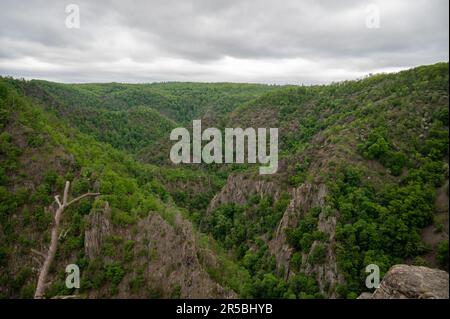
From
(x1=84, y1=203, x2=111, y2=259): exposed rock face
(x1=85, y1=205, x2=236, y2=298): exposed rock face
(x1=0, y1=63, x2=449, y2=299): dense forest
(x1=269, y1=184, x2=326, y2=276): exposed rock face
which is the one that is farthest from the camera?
(x1=269, y1=184, x2=326, y2=276): exposed rock face

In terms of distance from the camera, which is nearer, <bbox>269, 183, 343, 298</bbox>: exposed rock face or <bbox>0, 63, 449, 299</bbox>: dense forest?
<bbox>0, 63, 449, 299</bbox>: dense forest

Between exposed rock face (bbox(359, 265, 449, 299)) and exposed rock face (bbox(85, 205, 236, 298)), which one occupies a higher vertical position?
exposed rock face (bbox(359, 265, 449, 299))

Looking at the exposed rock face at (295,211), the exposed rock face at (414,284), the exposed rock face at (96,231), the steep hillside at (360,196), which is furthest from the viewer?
the exposed rock face at (295,211)

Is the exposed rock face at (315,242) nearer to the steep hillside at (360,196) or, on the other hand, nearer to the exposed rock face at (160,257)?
the steep hillside at (360,196)

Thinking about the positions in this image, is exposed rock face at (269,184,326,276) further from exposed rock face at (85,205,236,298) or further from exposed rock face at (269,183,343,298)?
exposed rock face at (85,205,236,298)

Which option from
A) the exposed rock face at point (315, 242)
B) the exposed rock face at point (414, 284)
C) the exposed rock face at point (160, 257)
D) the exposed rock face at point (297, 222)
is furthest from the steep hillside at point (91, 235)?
the exposed rock face at point (414, 284)

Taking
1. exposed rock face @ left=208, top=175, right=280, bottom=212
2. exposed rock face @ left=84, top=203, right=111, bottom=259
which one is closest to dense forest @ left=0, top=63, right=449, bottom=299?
exposed rock face @ left=84, top=203, right=111, bottom=259

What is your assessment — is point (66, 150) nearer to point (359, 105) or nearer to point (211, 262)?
point (211, 262)

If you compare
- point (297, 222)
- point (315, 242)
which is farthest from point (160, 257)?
point (297, 222)

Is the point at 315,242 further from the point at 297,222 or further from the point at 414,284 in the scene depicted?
the point at 414,284
